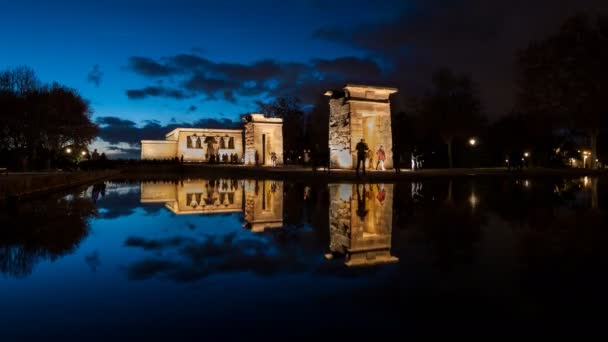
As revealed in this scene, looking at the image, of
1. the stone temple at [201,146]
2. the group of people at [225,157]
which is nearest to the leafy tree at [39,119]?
the stone temple at [201,146]

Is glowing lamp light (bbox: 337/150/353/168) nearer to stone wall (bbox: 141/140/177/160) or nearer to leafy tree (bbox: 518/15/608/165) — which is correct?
leafy tree (bbox: 518/15/608/165)

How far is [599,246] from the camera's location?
17.4 ft

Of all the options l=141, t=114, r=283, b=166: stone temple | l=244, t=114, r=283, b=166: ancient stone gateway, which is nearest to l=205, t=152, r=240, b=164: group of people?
l=141, t=114, r=283, b=166: stone temple

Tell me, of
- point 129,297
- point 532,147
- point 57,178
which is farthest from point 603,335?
point 532,147

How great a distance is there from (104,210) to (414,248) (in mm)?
7152

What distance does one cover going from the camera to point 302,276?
13.6 feet

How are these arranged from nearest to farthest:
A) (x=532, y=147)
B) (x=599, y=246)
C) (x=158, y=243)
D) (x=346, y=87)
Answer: (x=599, y=246) < (x=158, y=243) < (x=346, y=87) < (x=532, y=147)

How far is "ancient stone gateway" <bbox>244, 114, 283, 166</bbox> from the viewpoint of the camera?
39.2 m

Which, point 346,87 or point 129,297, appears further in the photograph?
point 346,87

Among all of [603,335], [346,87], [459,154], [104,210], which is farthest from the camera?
[459,154]

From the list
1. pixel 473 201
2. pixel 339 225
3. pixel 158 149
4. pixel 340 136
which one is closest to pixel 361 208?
pixel 339 225

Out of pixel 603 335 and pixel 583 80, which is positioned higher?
pixel 583 80

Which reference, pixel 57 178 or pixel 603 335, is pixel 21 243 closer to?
pixel 603 335

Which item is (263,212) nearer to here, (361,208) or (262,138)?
(361,208)
